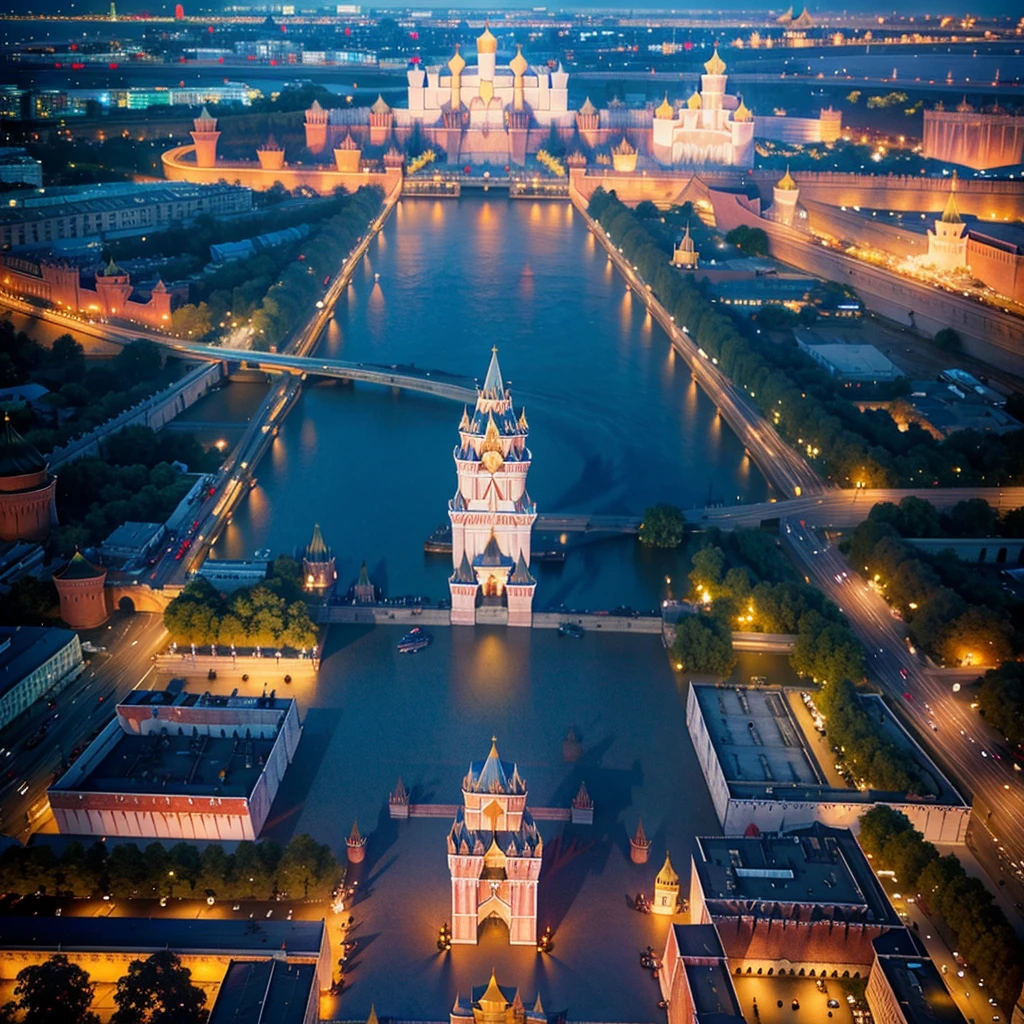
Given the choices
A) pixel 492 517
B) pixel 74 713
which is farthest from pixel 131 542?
pixel 492 517

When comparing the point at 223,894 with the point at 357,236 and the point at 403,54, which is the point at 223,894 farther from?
the point at 403,54

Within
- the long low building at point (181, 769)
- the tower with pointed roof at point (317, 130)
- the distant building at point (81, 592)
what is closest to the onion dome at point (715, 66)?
the tower with pointed roof at point (317, 130)

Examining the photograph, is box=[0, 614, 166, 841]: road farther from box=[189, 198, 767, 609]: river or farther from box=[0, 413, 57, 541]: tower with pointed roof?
box=[0, 413, 57, 541]: tower with pointed roof

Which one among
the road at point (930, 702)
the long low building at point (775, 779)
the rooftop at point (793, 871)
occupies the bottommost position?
the road at point (930, 702)

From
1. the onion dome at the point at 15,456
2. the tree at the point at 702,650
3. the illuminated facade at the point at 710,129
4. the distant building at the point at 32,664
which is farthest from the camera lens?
the illuminated facade at the point at 710,129

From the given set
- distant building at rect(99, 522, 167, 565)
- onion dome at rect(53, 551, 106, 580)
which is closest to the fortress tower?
distant building at rect(99, 522, 167, 565)

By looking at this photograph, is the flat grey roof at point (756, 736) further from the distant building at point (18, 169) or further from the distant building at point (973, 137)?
the distant building at point (973, 137)

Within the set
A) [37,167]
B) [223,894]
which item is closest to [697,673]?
[223,894]
